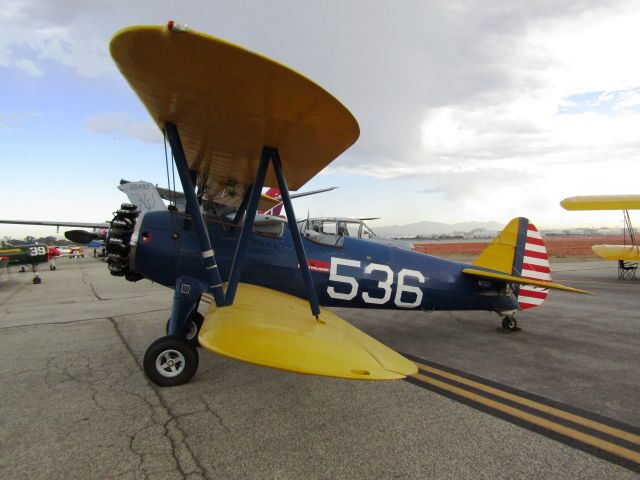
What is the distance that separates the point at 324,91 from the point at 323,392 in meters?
2.79

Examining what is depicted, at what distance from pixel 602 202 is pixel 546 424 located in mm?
12423

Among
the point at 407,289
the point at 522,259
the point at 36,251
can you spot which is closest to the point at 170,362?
the point at 407,289

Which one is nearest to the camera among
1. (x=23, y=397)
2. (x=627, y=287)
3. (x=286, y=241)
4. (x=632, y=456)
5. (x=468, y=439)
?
(x=632, y=456)

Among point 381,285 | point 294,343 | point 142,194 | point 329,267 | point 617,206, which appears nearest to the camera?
point 294,343

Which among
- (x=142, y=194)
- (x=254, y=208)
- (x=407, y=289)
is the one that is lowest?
(x=407, y=289)

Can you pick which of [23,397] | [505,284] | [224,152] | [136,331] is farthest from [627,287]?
[23,397]

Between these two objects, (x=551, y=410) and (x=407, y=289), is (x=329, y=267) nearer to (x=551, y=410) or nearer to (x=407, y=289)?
(x=407, y=289)

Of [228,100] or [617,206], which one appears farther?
[617,206]

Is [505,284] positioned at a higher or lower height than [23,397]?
higher

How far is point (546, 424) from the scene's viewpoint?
289 cm

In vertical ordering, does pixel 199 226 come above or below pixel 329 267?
above

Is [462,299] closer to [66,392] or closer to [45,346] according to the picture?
[66,392]

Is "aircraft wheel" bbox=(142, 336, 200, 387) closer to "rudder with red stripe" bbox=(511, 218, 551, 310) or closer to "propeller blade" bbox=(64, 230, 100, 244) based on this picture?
"propeller blade" bbox=(64, 230, 100, 244)

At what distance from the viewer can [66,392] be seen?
3.54 metres
